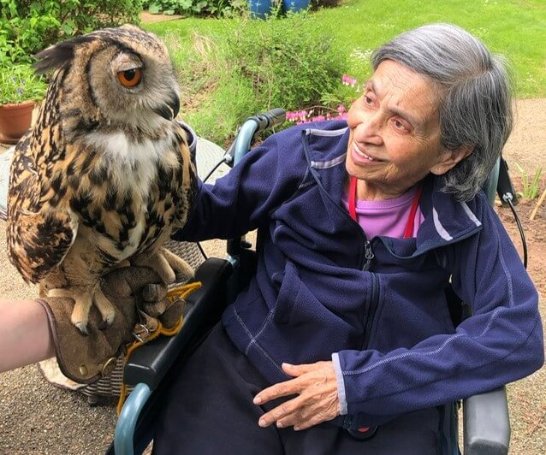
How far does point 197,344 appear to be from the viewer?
177 cm

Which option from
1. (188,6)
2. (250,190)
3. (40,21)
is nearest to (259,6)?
(188,6)

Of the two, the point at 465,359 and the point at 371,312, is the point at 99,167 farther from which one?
the point at 465,359

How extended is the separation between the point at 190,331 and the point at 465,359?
2.21 ft

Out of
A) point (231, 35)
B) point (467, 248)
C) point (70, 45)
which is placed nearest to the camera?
point (70, 45)

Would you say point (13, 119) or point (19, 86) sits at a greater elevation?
point (19, 86)

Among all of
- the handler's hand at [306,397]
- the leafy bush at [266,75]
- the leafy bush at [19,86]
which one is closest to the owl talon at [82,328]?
the handler's hand at [306,397]

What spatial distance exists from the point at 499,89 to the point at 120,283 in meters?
1.03

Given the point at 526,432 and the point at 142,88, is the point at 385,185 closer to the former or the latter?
the point at 142,88

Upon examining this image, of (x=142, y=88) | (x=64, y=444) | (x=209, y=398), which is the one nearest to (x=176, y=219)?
(x=142, y=88)

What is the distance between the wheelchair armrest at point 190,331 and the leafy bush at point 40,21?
369cm

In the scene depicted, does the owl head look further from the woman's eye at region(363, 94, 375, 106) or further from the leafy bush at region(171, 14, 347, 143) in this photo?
the leafy bush at region(171, 14, 347, 143)

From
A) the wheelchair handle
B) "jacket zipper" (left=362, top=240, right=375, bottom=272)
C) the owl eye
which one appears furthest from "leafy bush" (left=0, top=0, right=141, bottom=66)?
"jacket zipper" (left=362, top=240, right=375, bottom=272)

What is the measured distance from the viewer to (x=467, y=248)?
1.53 m

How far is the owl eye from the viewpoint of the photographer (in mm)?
1271
